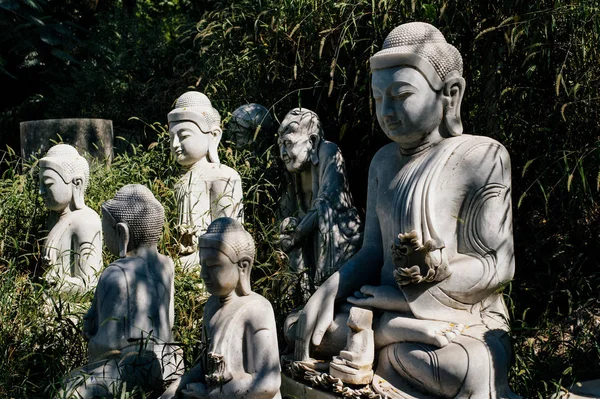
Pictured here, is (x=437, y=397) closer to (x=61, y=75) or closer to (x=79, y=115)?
(x=79, y=115)

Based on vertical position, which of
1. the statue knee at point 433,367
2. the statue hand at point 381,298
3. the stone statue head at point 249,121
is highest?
the stone statue head at point 249,121

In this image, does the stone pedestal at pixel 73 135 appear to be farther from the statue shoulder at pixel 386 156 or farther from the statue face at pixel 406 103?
the statue face at pixel 406 103

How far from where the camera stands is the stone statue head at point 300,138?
6887 mm

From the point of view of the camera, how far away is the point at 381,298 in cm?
486

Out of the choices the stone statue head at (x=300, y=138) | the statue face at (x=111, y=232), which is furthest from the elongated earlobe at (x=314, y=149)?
the statue face at (x=111, y=232)

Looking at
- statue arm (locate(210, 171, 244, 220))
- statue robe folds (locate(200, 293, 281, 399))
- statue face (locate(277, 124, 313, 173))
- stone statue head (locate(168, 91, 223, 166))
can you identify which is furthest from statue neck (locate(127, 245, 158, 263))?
stone statue head (locate(168, 91, 223, 166))

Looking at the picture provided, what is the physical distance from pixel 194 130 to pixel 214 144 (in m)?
0.21

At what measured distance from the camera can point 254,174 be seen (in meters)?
7.99

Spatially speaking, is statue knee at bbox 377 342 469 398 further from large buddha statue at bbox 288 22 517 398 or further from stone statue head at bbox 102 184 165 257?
stone statue head at bbox 102 184 165 257

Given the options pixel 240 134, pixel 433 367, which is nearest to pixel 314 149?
pixel 240 134

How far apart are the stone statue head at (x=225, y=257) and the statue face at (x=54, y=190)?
9.16ft

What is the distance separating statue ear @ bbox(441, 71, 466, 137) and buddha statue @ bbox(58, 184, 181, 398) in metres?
1.47

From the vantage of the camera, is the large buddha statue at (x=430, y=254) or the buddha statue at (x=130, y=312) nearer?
the large buddha statue at (x=430, y=254)

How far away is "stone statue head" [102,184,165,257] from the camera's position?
5000 mm
